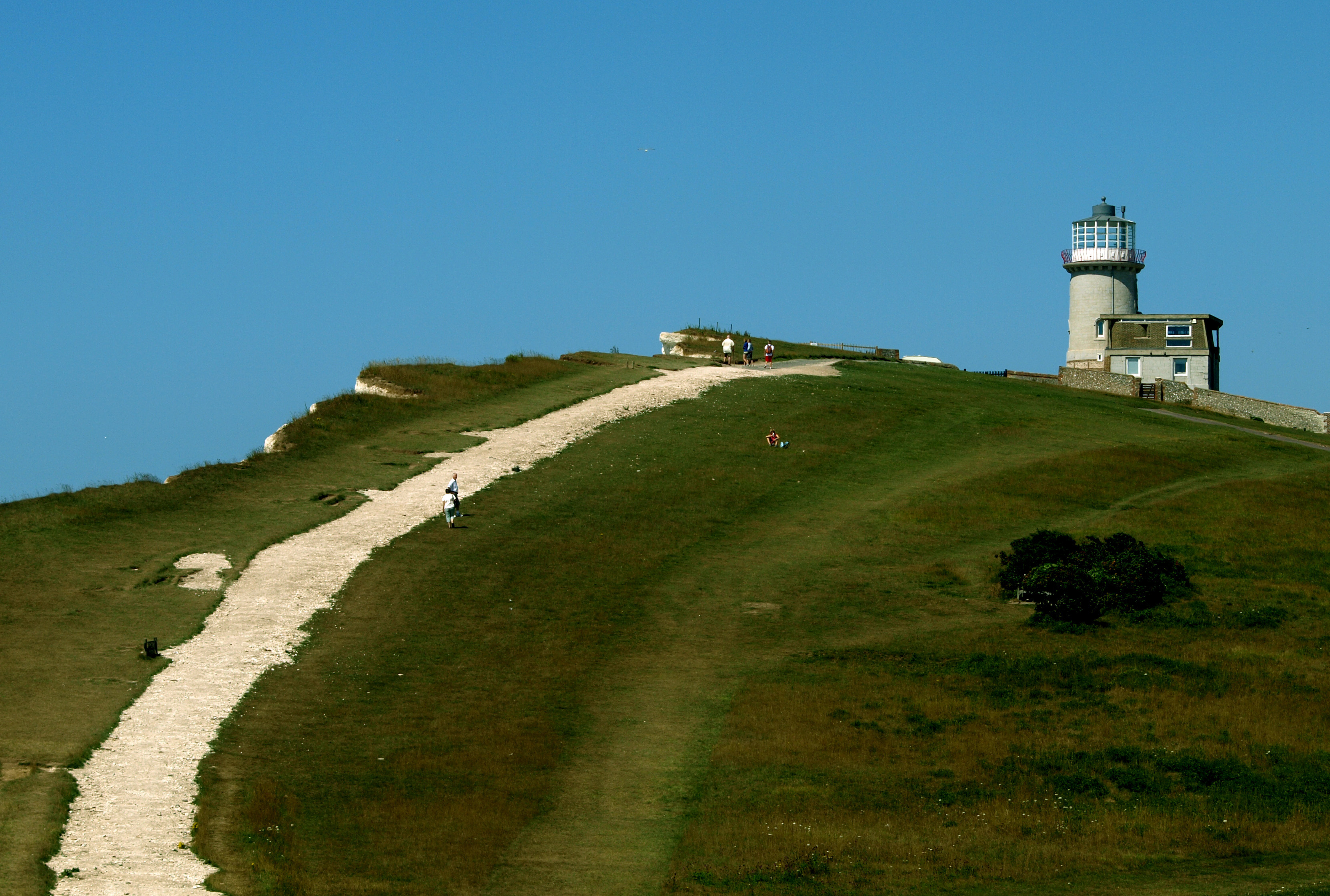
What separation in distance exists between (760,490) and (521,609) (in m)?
18.9

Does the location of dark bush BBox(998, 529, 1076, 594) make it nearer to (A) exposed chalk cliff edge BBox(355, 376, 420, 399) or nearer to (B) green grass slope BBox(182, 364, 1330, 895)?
(B) green grass slope BBox(182, 364, 1330, 895)

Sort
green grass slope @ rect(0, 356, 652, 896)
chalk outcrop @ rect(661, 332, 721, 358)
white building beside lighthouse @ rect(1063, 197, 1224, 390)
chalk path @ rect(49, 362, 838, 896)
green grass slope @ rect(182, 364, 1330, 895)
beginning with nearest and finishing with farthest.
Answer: chalk path @ rect(49, 362, 838, 896) → green grass slope @ rect(182, 364, 1330, 895) → green grass slope @ rect(0, 356, 652, 896) → chalk outcrop @ rect(661, 332, 721, 358) → white building beside lighthouse @ rect(1063, 197, 1224, 390)

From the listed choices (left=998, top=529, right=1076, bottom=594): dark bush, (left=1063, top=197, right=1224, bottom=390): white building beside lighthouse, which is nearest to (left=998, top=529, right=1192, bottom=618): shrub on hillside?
(left=998, top=529, right=1076, bottom=594): dark bush

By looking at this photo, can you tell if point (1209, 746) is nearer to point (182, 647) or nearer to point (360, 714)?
point (360, 714)

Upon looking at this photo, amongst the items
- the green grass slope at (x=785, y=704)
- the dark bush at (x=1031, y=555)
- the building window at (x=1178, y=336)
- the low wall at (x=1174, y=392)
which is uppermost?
the building window at (x=1178, y=336)

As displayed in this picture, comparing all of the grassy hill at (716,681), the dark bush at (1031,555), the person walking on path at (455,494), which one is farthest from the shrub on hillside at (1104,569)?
the person walking on path at (455,494)

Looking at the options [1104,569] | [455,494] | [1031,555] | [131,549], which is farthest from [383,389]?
[1104,569]

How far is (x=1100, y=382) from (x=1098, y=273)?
26061 mm

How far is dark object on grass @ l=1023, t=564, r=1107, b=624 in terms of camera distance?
45.2m

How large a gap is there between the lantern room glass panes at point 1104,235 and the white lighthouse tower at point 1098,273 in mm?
38

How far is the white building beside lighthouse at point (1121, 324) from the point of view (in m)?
113

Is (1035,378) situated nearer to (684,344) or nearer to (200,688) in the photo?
(684,344)

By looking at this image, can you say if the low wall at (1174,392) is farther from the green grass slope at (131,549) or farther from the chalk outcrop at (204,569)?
the chalk outcrop at (204,569)

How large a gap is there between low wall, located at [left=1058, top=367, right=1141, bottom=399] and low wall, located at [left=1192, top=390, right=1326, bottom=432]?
4.38 m
